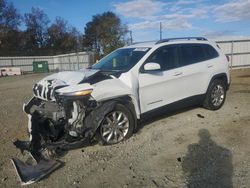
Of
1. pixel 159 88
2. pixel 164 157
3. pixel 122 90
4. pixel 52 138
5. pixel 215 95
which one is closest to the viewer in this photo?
pixel 164 157

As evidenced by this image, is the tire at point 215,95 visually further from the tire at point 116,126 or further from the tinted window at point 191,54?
the tire at point 116,126

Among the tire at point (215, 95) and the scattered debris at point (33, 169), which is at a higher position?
the tire at point (215, 95)

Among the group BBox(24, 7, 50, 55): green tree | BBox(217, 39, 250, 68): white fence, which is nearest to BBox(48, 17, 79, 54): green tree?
BBox(24, 7, 50, 55): green tree

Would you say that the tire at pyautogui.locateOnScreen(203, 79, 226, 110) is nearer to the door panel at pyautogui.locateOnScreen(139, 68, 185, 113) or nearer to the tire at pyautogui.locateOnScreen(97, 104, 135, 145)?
the door panel at pyautogui.locateOnScreen(139, 68, 185, 113)

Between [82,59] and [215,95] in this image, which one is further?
[82,59]

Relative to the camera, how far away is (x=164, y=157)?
5668 mm

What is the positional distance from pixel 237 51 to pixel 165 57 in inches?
802

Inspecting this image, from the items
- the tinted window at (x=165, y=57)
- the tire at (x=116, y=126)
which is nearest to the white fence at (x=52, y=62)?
the tinted window at (x=165, y=57)

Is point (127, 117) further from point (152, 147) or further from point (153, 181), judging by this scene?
point (153, 181)

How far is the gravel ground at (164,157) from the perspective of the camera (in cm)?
482

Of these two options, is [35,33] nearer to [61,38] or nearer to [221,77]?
[61,38]

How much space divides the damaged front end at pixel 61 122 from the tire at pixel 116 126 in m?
0.17

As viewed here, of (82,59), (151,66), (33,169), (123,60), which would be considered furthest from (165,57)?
(82,59)

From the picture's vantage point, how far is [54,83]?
6.12m
